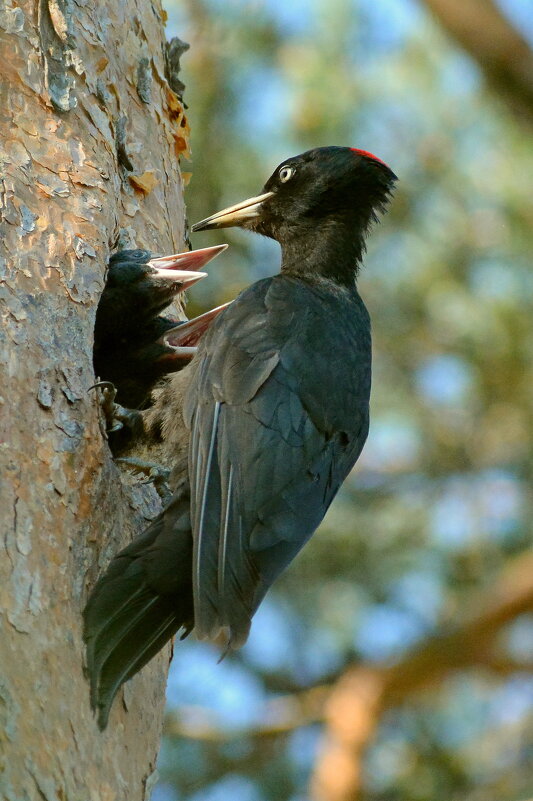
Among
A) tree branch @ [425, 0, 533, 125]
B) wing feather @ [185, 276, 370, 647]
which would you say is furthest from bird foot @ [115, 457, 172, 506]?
tree branch @ [425, 0, 533, 125]

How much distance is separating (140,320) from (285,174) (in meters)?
0.77

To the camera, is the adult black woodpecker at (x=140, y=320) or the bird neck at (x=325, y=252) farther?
the bird neck at (x=325, y=252)

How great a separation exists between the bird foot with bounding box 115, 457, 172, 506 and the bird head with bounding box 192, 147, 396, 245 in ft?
3.42

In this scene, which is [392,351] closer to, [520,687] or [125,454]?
[520,687]

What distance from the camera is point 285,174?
3.84 metres

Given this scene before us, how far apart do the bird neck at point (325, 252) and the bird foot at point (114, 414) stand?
0.80 meters

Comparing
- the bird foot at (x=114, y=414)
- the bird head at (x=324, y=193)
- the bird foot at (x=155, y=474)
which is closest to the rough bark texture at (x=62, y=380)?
the bird foot at (x=155, y=474)

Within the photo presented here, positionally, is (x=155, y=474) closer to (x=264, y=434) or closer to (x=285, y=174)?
(x=264, y=434)

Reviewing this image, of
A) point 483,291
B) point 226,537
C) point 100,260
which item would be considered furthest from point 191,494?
point 483,291

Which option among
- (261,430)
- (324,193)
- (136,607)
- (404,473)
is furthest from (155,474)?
(404,473)

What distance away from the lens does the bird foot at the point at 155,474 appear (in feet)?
9.87

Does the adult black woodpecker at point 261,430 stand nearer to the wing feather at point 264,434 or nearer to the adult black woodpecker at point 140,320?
the wing feather at point 264,434

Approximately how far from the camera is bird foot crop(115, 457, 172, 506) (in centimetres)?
301

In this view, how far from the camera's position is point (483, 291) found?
667 centimetres
